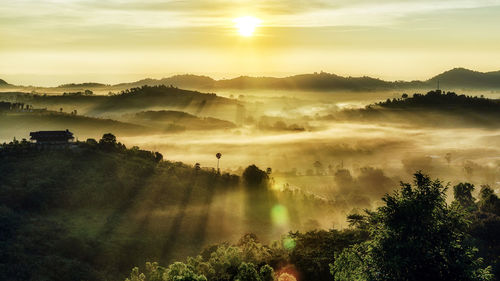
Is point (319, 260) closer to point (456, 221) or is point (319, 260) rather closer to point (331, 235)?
point (331, 235)

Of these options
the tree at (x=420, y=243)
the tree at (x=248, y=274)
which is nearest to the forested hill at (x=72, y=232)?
the tree at (x=248, y=274)

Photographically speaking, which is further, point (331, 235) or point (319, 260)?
point (331, 235)

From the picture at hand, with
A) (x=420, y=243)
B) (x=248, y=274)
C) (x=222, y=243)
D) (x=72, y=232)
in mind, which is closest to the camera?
(x=420, y=243)

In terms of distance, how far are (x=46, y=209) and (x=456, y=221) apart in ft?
524

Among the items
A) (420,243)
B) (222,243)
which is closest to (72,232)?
(222,243)

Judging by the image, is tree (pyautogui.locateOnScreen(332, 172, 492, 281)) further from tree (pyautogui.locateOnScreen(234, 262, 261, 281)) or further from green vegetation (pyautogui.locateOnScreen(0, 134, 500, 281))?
tree (pyautogui.locateOnScreen(234, 262, 261, 281))

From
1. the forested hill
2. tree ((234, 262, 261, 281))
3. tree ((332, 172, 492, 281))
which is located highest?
tree ((332, 172, 492, 281))

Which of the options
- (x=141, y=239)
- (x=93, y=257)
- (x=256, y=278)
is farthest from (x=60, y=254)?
(x=256, y=278)

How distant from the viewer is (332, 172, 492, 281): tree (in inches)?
2036

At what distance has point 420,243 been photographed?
170 ft

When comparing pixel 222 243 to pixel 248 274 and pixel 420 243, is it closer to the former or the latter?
pixel 248 274

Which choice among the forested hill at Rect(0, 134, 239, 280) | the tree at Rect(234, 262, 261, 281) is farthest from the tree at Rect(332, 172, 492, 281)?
the forested hill at Rect(0, 134, 239, 280)

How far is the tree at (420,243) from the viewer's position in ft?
170

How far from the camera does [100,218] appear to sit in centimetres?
18688
